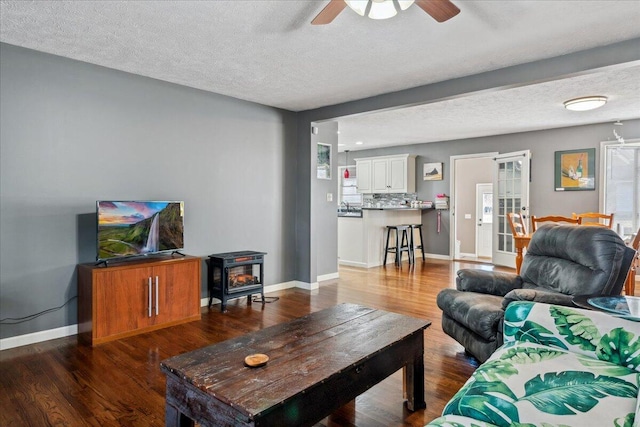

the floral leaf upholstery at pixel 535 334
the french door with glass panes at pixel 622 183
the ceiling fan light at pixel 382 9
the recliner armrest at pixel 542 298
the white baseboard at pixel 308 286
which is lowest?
the white baseboard at pixel 308 286

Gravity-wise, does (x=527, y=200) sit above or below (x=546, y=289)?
above

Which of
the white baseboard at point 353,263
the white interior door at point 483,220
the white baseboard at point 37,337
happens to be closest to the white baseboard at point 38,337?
the white baseboard at point 37,337

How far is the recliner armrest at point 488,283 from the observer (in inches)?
121

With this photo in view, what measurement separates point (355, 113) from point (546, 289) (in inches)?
115

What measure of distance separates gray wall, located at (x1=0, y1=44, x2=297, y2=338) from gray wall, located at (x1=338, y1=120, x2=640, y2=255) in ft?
15.1

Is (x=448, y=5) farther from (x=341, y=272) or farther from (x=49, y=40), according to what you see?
(x=341, y=272)

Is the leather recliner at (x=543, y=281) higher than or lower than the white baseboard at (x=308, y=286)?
higher

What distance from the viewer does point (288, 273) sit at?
5.50 metres

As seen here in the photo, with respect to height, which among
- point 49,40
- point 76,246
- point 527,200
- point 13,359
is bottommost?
point 13,359

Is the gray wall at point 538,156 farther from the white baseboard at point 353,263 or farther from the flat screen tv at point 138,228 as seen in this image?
the flat screen tv at point 138,228

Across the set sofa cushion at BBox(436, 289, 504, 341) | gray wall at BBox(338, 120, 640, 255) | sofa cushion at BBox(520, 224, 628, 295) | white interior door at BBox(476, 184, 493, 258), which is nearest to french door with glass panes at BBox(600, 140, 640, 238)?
gray wall at BBox(338, 120, 640, 255)

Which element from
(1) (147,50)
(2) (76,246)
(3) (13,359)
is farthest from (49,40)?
(3) (13,359)

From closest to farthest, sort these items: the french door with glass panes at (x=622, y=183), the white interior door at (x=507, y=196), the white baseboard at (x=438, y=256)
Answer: the french door with glass panes at (x=622, y=183)
the white interior door at (x=507, y=196)
the white baseboard at (x=438, y=256)

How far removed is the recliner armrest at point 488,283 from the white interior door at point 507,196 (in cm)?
436
